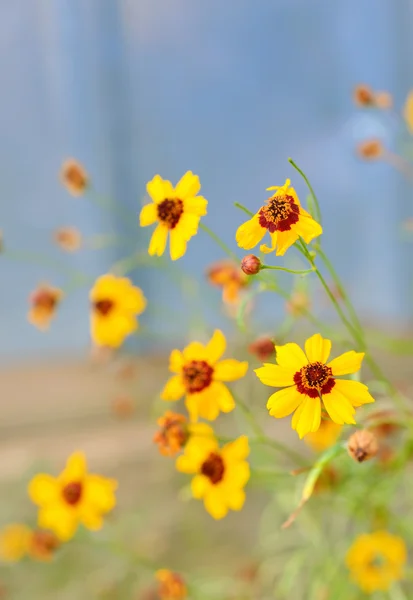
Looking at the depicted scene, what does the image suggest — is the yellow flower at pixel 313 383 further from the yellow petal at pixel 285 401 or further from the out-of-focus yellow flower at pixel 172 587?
the out-of-focus yellow flower at pixel 172 587

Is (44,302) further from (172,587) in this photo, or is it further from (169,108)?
(169,108)

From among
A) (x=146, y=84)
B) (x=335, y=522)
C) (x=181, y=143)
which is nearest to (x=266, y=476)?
(x=335, y=522)

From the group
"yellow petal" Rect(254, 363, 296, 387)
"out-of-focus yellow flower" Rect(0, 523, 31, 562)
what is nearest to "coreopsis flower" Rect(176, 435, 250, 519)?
"yellow petal" Rect(254, 363, 296, 387)

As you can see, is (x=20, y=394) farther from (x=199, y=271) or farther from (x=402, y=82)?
(x=402, y=82)

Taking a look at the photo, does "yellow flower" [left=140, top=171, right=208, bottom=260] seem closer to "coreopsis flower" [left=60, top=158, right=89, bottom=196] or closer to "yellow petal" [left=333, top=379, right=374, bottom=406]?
"yellow petal" [left=333, top=379, right=374, bottom=406]

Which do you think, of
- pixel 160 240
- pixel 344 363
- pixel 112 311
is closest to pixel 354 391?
pixel 344 363

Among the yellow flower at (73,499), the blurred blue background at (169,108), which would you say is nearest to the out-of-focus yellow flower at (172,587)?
the yellow flower at (73,499)
